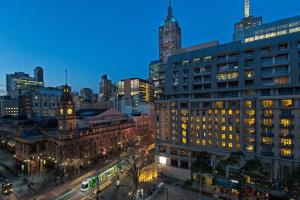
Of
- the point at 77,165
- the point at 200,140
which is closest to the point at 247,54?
the point at 200,140

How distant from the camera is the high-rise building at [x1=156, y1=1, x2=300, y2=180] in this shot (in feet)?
185

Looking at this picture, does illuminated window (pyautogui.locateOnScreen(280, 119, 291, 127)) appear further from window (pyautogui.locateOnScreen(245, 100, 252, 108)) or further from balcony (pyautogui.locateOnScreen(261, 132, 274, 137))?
window (pyautogui.locateOnScreen(245, 100, 252, 108))

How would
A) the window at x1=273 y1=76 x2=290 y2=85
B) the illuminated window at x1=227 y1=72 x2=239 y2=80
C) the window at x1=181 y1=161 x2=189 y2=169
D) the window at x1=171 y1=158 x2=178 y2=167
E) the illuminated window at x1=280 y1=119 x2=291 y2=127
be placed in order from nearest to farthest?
the illuminated window at x1=280 y1=119 x2=291 y2=127
the window at x1=273 y1=76 x2=290 y2=85
the illuminated window at x1=227 y1=72 x2=239 y2=80
the window at x1=181 y1=161 x2=189 y2=169
the window at x1=171 y1=158 x2=178 y2=167

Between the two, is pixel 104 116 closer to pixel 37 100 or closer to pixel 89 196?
pixel 89 196

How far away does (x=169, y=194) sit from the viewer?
57.0 meters

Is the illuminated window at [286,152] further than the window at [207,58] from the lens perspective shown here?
No

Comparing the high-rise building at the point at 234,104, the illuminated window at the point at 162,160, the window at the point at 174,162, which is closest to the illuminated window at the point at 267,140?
the high-rise building at the point at 234,104

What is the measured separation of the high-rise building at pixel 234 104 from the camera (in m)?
56.3

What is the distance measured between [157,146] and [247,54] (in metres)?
48.9

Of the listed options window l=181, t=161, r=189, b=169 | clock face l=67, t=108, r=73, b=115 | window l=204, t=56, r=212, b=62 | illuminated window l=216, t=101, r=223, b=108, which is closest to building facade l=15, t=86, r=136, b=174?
clock face l=67, t=108, r=73, b=115

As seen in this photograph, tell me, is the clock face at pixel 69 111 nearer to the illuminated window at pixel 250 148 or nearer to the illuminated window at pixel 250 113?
the illuminated window at pixel 250 113

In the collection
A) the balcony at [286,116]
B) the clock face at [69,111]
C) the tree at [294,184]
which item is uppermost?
the clock face at [69,111]

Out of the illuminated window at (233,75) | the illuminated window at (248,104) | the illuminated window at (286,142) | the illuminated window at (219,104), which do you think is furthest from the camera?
the illuminated window at (219,104)

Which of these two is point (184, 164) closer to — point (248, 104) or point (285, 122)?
point (248, 104)
